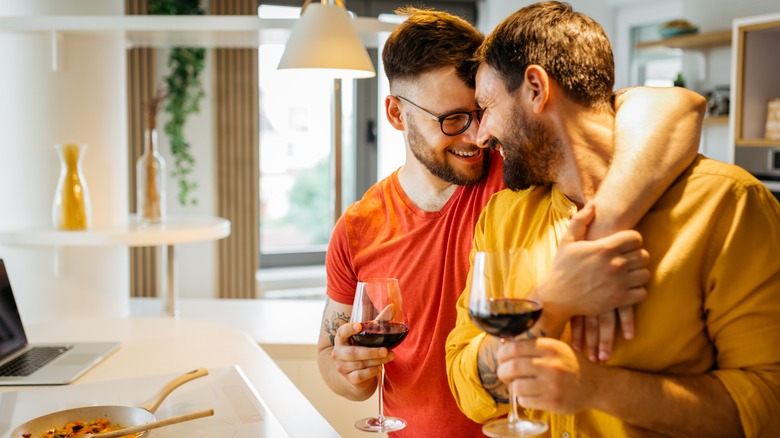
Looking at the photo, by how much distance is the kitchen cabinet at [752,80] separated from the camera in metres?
4.01

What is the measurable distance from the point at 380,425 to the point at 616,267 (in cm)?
54

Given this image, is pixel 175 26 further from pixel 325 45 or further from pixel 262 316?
pixel 262 316

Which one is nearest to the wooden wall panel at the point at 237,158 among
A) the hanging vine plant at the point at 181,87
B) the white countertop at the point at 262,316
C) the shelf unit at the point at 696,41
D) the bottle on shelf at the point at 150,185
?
the hanging vine plant at the point at 181,87

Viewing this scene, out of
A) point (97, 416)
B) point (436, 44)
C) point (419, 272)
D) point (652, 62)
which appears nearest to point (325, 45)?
point (436, 44)

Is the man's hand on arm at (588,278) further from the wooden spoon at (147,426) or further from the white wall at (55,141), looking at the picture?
the white wall at (55,141)

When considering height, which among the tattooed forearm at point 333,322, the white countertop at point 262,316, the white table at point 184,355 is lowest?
the white countertop at point 262,316

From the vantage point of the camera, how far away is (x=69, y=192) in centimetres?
260

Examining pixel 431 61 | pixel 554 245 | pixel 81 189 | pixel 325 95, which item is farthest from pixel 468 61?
pixel 325 95

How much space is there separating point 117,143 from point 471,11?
348cm

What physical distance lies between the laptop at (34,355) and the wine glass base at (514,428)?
118 cm

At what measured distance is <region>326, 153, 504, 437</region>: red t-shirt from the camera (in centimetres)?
170

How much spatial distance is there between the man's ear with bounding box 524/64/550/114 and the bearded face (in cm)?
3

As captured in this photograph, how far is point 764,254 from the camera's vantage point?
111 centimetres

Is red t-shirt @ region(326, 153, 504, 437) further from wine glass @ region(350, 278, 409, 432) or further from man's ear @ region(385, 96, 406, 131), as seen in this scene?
wine glass @ region(350, 278, 409, 432)
